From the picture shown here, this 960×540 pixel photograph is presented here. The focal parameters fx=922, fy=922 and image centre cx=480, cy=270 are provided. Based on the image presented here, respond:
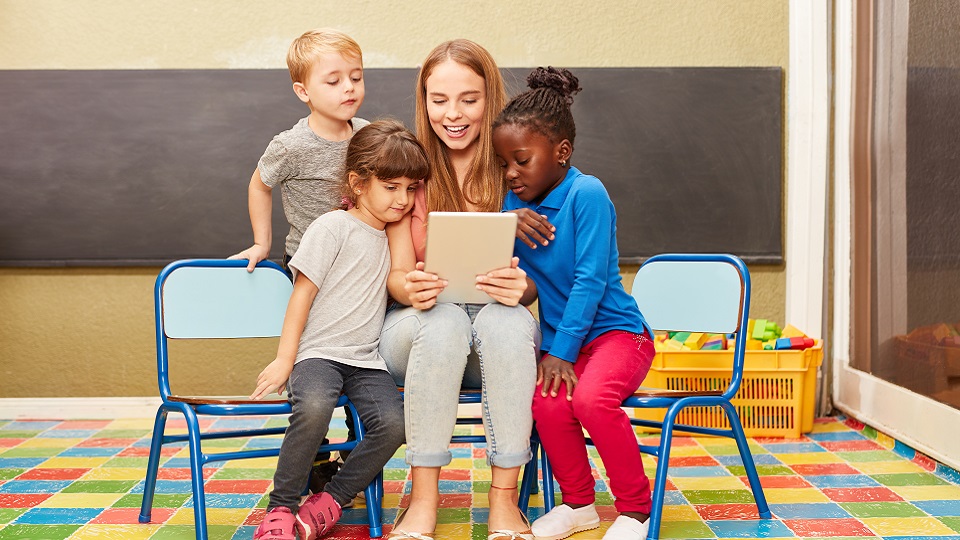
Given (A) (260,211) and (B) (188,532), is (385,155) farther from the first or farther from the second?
(B) (188,532)

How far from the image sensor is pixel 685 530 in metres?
2.02

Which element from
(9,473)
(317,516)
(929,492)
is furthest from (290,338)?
(929,492)

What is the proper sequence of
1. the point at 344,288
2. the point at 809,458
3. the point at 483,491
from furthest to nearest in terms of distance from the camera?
the point at 809,458
the point at 483,491
the point at 344,288

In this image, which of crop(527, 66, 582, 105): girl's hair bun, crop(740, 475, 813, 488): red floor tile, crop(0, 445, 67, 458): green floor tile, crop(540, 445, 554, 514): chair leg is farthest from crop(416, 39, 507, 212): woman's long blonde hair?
crop(0, 445, 67, 458): green floor tile

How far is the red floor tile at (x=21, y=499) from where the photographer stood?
7.34 ft

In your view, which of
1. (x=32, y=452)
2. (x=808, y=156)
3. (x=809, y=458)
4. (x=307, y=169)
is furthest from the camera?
(x=808, y=156)

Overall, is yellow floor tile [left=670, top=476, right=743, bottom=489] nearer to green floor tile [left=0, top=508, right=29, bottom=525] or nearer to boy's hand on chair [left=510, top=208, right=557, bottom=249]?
boy's hand on chair [left=510, top=208, right=557, bottom=249]

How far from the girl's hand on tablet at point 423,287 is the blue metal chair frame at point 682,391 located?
46 cm

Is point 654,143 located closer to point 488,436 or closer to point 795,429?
point 795,429

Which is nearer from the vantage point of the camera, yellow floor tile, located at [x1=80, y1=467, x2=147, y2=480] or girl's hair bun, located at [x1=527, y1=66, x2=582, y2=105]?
girl's hair bun, located at [x1=527, y1=66, x2=582, y2=105]

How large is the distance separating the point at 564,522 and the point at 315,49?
125 cm

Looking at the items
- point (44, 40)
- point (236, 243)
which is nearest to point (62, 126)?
point (44, 40)

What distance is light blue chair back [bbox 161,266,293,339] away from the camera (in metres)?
2.12

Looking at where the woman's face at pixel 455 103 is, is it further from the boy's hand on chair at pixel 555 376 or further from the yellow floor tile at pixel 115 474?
the yellow floor tile at pixel 115 474
